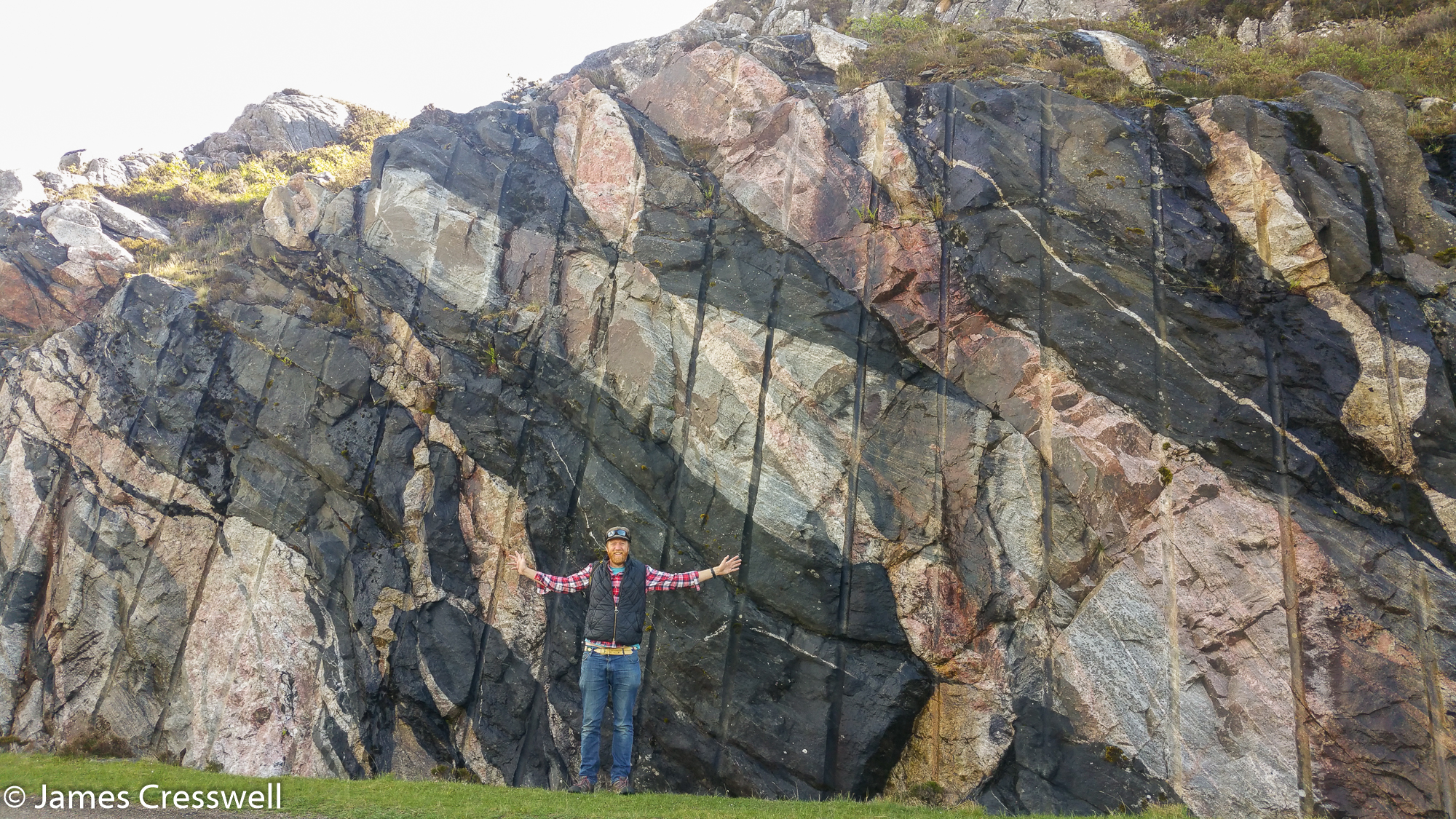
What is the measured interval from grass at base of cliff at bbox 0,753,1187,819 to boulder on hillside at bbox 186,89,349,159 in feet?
59.7

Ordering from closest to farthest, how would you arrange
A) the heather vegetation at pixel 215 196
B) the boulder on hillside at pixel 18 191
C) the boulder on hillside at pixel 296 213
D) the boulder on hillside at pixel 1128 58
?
the boulder on hillside at pixel 1128 58, the boulder on hillside at pixel 296 213, the heather vegetation at pixel 215 196, the boulder on hillside at pixel 18 191

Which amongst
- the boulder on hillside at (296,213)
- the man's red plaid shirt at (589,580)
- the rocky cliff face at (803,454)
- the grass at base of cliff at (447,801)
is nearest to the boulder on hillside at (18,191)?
the rocky cliff face at (803,454)

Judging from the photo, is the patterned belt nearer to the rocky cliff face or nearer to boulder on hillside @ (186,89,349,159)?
the rocky cliff face

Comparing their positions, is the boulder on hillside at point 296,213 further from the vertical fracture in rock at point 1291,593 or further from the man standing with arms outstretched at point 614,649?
the vertical fracture in rock at point 1291,593

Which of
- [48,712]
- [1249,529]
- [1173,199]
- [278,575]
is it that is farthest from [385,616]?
[1173,199]

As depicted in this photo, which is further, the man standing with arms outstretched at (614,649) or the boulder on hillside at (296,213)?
the boulder on hillside at (296,213)

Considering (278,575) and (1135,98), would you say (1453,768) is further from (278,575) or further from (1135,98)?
(278,575)

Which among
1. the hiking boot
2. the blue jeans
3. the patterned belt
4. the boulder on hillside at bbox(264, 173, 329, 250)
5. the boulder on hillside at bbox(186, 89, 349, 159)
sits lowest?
the hiking boot

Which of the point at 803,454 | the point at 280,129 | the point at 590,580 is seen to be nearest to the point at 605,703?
the point at 590,580

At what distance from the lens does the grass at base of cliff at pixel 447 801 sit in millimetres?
6734

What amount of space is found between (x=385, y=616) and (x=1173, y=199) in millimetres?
12551

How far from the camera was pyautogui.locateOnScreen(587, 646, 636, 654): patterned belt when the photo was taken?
8.70 meters

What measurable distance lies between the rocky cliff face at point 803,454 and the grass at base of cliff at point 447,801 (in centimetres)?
160

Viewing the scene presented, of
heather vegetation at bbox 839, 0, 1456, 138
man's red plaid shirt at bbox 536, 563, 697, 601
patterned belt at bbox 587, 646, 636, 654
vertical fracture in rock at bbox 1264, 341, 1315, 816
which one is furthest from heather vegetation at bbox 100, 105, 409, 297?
vertical fracture in rock at bbox 1264, 341, 1315, 816
